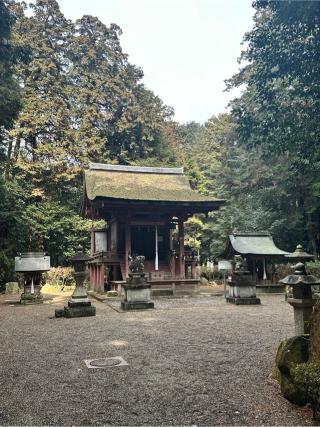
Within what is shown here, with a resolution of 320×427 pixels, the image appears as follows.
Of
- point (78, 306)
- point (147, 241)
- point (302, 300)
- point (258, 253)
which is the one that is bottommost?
point (78, 306)

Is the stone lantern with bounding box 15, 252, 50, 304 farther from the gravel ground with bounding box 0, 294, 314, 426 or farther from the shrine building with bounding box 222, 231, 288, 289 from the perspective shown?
the shrine building with bounding box 222, 231, 288, 289

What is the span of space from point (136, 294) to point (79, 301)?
6.64ft

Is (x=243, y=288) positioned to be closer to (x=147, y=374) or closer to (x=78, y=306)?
(x=78, y=306)

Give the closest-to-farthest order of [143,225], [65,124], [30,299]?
1. [30,299]
2. [143,225]
3. [65,124]

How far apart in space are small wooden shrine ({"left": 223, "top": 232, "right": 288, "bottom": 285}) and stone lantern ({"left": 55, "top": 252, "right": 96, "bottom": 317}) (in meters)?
9.02

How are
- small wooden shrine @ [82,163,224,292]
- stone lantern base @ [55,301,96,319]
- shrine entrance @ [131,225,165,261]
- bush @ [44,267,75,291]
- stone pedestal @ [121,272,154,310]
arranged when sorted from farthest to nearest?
bush @ [44,267,75,291], shrine entrance @ [131,225,165,261], small wooden shrine @ [82,163,224,292], stone pedestal @ [121,272,154,310], stone lantern base @ [55,301,96,319]

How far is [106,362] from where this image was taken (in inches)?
225

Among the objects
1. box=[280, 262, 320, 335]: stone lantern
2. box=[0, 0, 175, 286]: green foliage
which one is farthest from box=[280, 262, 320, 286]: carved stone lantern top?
box=[0, 0, 175, 286]: green foliage

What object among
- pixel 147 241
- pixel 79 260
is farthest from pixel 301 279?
pixel 147 241

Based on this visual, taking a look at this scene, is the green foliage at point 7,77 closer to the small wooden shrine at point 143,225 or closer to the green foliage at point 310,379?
the small wooden shrine at point 143,225

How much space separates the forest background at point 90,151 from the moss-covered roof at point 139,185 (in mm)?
4416

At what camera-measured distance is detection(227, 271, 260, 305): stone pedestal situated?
13205mm

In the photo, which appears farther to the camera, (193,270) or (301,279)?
(193,270)

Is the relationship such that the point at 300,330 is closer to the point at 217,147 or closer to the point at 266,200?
the point at 266,200
